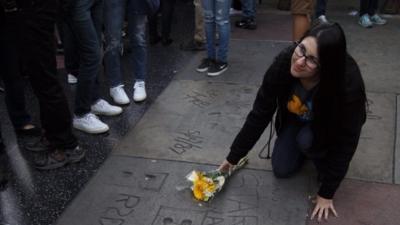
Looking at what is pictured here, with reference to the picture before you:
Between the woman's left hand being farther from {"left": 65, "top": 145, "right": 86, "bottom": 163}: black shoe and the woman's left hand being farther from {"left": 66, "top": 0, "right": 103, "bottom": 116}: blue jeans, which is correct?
{"left": 66, "top": 0, "right": 103, "bottom": 116}: blue jeans

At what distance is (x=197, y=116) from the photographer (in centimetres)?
372

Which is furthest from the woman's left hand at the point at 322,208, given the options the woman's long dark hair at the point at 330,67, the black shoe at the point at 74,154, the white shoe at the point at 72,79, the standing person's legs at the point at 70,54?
the white shoe at the point at 72,79

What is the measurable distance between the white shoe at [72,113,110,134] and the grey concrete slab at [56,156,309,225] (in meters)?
0.45

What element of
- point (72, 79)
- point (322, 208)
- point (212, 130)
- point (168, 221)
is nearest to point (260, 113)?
point (322, 208)

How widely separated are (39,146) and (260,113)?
1.55m

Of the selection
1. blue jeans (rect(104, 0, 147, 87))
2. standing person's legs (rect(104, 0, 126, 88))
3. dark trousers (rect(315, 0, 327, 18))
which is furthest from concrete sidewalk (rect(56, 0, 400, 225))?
dark trousers (rect(315, 0, 327, 18))

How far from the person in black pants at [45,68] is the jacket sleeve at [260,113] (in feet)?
3.43

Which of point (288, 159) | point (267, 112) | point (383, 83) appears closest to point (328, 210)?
point (288, 159)

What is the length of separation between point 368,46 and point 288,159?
267cm

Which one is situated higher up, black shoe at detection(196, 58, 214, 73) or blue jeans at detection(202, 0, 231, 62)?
blue jeans at detection(202, 0, 231, 62)

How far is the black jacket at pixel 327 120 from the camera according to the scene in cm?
238

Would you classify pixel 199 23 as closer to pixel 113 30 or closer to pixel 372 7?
pixel 113 30

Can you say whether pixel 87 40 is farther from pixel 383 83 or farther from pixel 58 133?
pixel 383 83

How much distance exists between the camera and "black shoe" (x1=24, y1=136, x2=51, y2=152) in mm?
3234
